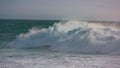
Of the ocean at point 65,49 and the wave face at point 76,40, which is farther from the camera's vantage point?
the wave face at point 76,40

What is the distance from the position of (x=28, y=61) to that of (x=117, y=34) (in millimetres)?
5901

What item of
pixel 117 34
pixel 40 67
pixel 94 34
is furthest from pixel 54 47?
pixel 40 67

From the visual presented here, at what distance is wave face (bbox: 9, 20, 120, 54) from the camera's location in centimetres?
1261

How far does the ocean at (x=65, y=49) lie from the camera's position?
930 cm

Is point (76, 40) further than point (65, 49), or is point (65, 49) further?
point (76, 40)

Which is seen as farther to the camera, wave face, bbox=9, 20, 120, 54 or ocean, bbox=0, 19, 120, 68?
wave face, bbox=9, 20, 120, 54

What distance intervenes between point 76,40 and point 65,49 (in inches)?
46.8

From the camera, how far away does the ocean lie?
30.5 ft

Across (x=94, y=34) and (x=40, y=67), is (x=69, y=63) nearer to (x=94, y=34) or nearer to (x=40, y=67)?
(x=40, y=67)

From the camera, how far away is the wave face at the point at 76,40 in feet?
41.4

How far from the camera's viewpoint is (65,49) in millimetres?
13016

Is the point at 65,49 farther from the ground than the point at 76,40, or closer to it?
closer to it

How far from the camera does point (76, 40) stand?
14.0m

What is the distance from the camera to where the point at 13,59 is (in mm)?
10109
